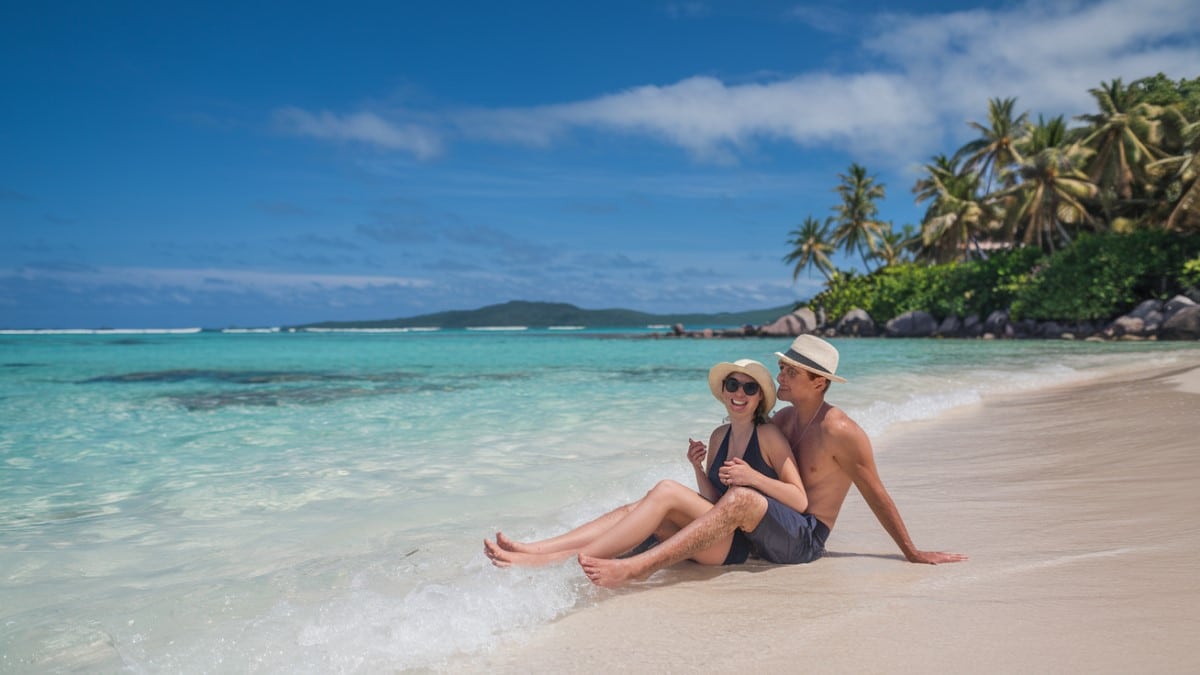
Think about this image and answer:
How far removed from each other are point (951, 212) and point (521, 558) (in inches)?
1760

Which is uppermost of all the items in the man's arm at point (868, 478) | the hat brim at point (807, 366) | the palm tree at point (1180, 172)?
the palm tree at point (1180, 172)

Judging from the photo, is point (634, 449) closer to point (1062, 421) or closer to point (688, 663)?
point (1062, 421)

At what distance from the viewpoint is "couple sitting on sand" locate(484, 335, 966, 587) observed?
10.9 feet

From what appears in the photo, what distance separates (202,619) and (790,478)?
2691mm

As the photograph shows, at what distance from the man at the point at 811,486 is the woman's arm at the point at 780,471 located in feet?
0.26

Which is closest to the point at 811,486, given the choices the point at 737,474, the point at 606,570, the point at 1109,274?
the point at 737,474

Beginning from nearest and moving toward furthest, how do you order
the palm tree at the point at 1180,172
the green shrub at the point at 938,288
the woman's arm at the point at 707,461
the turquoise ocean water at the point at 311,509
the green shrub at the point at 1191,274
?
the turquoise ocean water at the point at 311,509, the woman's arm at the point at 707,461, the palm tree at the point at 1180,172, the green shrub at the point at 1191,274, the green shrub at the point at 938,288

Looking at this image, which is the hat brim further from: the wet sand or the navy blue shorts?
the wet sand

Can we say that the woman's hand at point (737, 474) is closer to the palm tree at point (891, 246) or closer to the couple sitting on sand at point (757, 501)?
the couple sitting on sand at point (757, 501)

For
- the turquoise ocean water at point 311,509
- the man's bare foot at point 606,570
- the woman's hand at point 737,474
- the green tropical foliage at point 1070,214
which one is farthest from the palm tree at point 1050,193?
the man's bare foot at point 606,570

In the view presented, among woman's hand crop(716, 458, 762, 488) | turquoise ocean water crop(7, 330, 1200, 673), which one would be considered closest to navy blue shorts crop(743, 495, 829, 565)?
woman's hand crop(716, 458, 762, 488)

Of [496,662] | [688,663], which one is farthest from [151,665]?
[688,663]

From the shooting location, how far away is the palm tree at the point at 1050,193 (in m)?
34.4

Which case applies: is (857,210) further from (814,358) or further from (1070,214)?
(814,358)
